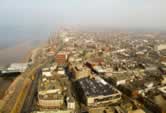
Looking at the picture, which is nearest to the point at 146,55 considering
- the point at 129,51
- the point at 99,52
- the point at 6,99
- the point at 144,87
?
the point at 129,51

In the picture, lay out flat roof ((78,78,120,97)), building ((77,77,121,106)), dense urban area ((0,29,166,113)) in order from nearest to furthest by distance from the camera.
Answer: dense urban area ((0,29,166,113))
building ((77,77,121,106))
flat roof ((78,78,120,97))

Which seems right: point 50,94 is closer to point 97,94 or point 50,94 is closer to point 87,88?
point 87,88

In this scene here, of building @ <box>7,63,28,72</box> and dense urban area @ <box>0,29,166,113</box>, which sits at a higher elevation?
building @ <box>7,63,28,72</box>

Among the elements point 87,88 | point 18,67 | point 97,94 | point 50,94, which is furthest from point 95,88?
point 18,67

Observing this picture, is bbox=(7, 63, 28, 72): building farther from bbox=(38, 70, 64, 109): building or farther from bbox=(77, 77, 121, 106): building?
bbox=(77, 77, 121, 106): building

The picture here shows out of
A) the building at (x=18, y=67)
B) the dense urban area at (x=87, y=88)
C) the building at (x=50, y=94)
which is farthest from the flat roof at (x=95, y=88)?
the building at (x=18, y=67)

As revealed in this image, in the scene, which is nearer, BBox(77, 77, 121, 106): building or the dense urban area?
the dense urban area

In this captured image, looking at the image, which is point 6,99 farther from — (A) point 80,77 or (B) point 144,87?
(B) point 144,87

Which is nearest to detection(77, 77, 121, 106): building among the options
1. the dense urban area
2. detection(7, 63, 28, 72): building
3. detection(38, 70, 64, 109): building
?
the dense urban area
